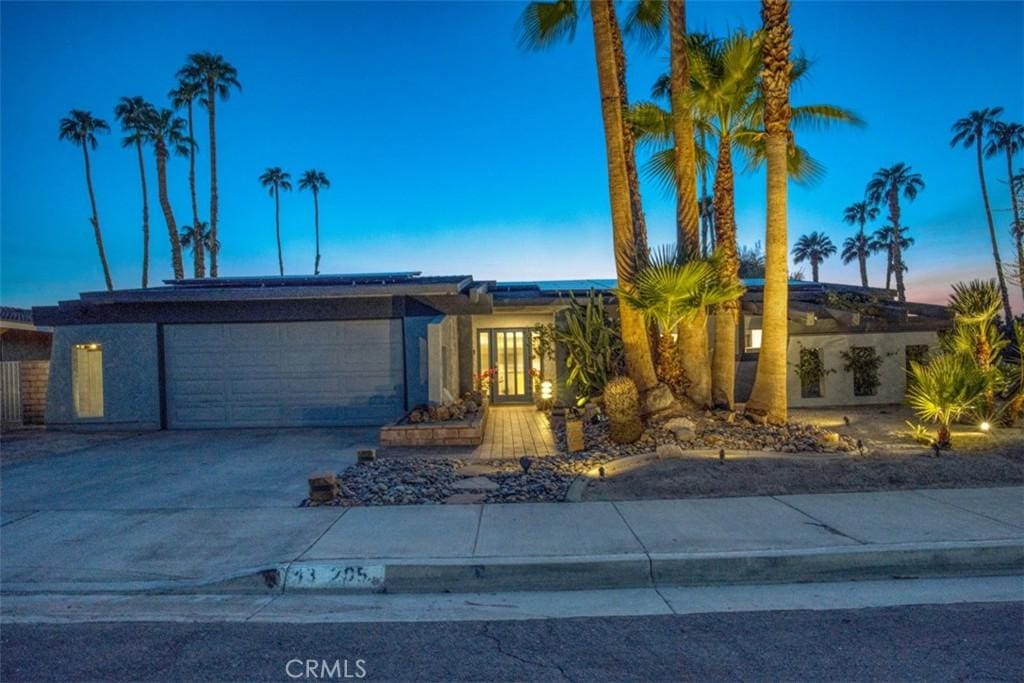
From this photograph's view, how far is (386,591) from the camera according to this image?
495cm

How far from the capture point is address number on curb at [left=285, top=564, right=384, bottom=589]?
4.99 m

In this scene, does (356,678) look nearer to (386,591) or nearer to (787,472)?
(386,591)

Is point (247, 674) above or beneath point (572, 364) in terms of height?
beneath

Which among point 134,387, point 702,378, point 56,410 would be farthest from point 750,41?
point 56,410

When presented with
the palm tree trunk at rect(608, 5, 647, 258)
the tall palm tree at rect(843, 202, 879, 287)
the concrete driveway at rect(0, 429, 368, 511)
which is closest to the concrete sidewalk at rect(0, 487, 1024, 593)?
the concrete driveway at rect(0, 429, 368, 511)

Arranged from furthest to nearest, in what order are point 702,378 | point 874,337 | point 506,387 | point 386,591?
point 506,387 → point 874,337 → point 702,378 → point 386,591

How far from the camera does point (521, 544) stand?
18.1 feet

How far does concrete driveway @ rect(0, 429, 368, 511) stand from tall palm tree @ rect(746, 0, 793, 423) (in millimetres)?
6888

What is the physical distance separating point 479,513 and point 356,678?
2.96m

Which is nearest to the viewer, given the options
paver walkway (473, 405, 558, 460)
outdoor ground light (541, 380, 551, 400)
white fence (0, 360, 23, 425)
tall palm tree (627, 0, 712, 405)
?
paver walkway (473, 405, 558, 460)

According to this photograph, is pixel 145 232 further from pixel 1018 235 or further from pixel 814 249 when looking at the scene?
pixel 814 249

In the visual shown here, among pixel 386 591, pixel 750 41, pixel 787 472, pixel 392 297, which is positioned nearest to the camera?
pixel 386 591

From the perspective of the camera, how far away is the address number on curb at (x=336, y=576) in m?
4.99

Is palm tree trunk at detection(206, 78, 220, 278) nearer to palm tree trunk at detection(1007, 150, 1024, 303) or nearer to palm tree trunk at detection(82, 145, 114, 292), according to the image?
palm tree trunk at detection(82, 145, 114, 292)
